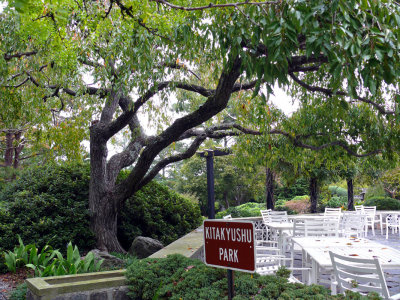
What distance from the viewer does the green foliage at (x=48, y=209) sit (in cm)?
786

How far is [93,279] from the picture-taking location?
14.5 feet

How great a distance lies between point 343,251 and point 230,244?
317 cm

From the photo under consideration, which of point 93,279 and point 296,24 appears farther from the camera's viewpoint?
point 93,279

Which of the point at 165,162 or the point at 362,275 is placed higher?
the point at 165,162

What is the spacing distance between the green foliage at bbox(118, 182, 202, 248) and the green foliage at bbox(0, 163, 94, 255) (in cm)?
142

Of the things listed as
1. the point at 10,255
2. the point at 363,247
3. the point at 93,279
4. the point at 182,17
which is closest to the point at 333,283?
the point at 363,247

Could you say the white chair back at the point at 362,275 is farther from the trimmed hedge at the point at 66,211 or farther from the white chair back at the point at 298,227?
the trimmed hedge at the point at 66,211

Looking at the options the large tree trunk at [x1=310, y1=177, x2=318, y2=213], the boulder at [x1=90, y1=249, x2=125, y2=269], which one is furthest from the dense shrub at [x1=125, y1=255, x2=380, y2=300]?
the large tree trunk at [x1=310, y1=177, x2=318, y2=213]

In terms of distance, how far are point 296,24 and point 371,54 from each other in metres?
0.64


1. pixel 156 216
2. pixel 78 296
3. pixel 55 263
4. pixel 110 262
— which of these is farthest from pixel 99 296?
pixel 156 216

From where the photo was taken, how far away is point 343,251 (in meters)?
5.34

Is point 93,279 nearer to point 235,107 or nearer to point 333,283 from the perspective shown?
point 333,283

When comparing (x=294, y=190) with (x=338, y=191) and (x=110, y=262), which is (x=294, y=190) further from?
(x=110, y=262)

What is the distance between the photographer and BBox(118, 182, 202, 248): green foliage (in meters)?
10.1
